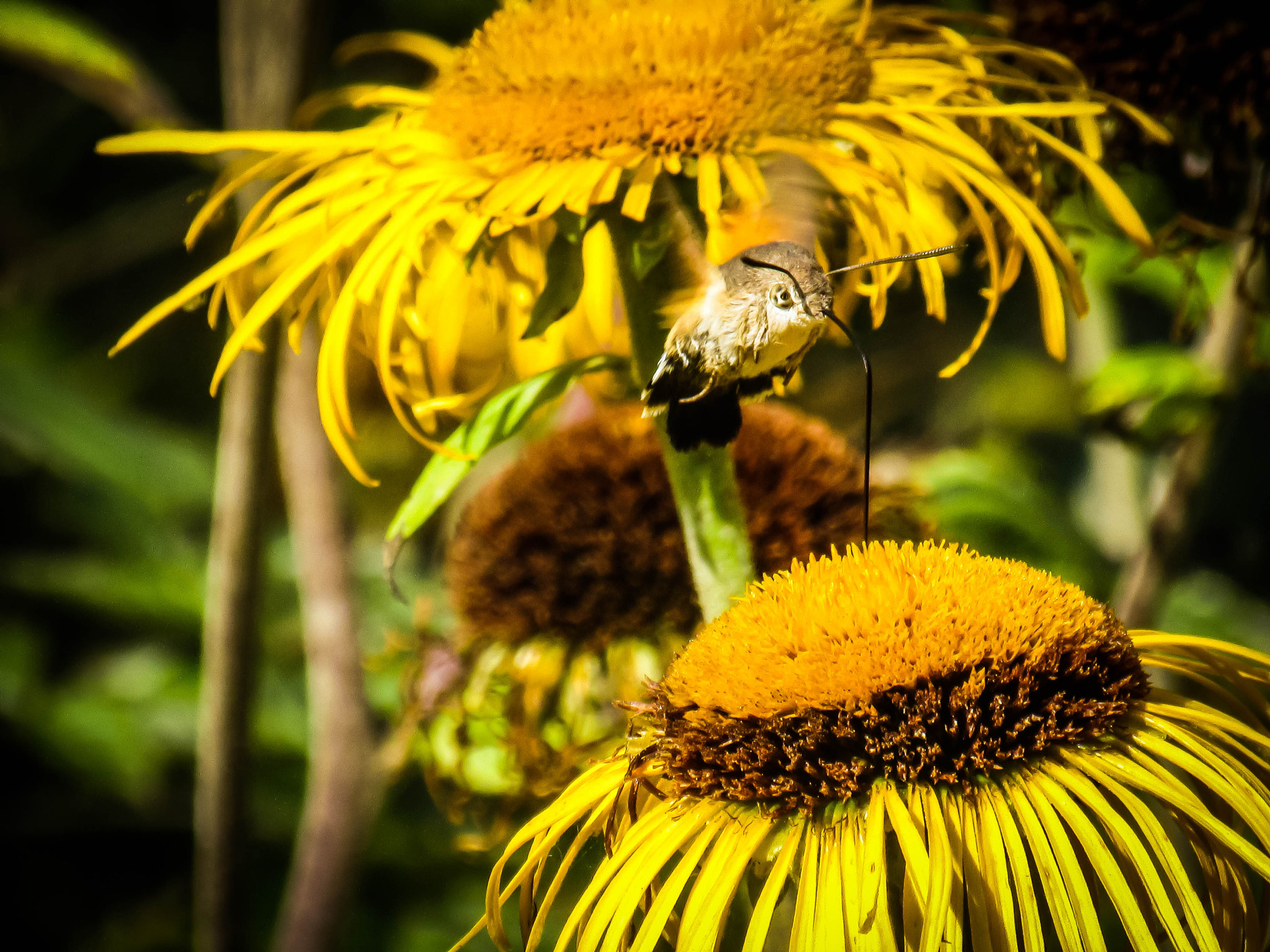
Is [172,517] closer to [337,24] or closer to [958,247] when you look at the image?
[337,24]

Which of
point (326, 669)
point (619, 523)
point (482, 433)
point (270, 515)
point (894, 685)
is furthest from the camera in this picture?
point (270, 515)

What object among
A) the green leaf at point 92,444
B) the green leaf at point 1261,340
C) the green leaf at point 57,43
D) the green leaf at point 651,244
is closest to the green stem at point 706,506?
the green leaf at point 651,244

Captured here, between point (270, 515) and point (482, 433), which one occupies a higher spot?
point (482, 433)

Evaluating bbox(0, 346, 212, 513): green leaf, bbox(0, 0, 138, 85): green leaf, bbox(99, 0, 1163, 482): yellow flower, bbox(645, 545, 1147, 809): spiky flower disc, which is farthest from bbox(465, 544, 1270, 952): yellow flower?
bbox(0, 346, 212, 513): green leaf

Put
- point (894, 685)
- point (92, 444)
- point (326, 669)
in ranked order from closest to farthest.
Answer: point (894, 685), point (326, 669), point (92, 444)

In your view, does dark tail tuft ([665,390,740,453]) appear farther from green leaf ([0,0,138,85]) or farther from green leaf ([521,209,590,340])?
green leaf ([0,0,138,85])

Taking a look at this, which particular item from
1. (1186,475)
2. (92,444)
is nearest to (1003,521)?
(1186,475)

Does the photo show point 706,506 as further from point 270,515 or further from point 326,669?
point 270,515
